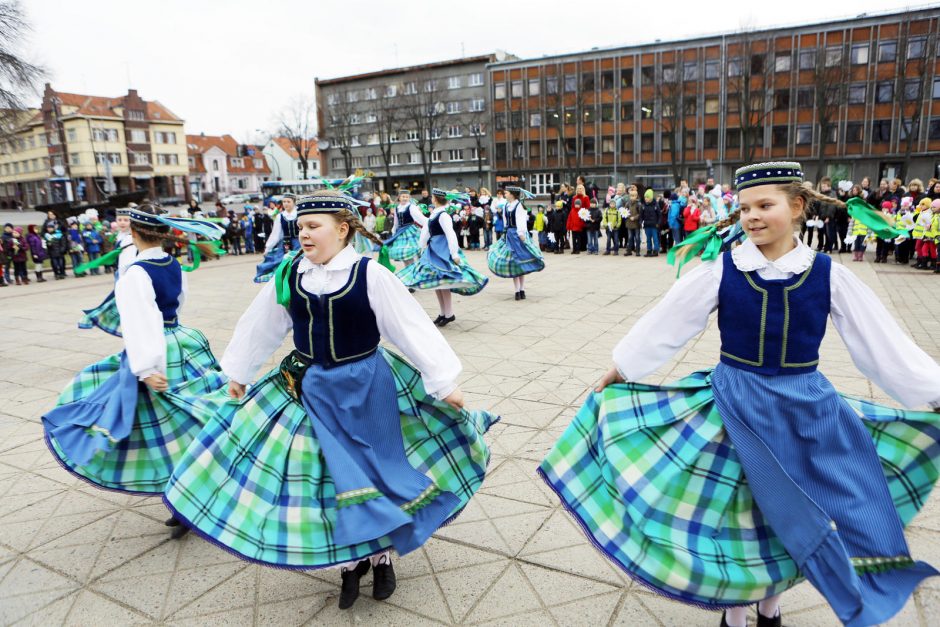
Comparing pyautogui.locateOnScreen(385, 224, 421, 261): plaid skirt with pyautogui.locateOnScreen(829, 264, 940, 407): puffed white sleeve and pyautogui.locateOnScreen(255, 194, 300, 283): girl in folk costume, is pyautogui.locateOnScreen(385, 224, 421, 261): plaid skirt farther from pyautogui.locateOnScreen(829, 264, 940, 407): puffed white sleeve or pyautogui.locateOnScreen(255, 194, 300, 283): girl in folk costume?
pyautogui.locateOnScreen(829, 264, 940, 407): puffed white sleeve

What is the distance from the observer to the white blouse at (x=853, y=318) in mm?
2346

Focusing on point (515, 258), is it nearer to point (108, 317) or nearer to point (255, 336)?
point (108, 317)

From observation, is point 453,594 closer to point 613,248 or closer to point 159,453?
point 159,453

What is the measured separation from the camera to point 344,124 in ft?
193

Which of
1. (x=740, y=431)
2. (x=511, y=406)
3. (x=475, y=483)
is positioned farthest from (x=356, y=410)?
(x=511, y=406)

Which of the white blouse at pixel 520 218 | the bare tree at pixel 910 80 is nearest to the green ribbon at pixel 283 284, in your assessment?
the white blouse at pixel 520 218

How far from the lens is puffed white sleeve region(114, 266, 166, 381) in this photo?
338 cm

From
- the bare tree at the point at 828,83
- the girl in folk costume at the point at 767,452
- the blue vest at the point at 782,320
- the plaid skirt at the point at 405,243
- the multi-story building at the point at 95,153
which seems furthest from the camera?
the multi-story building at the point at 95,153

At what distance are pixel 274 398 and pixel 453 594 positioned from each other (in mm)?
1206

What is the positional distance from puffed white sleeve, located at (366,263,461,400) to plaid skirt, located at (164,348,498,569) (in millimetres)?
120

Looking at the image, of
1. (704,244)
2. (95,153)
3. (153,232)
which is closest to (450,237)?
(153,232)

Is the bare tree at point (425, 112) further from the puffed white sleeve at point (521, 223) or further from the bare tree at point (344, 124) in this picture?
the puffed white sleeve at point (521, 223)

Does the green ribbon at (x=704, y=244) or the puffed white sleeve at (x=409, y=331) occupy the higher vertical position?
the green ribbon at (x=704, y=244)

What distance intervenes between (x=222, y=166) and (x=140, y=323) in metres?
87.8
